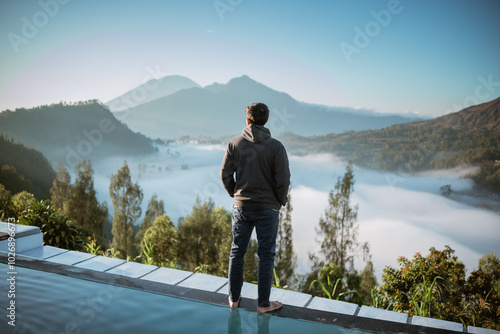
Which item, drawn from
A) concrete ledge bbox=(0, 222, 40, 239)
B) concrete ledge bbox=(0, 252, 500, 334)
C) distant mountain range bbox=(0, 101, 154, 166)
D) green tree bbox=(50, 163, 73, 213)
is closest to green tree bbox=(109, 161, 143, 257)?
green tree bbox=(50, 163, 73, 213)

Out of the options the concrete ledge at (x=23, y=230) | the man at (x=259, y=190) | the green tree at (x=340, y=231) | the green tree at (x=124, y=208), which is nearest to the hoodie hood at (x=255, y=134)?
the man at (x=259, y=190)

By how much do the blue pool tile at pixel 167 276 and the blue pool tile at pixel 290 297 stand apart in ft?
2.19

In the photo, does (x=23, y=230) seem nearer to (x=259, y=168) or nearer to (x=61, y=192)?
(x=259, y=168)

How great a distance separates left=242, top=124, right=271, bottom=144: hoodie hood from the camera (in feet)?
7.77

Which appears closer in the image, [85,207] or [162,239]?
[162,239]

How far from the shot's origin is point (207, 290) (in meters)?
2.72

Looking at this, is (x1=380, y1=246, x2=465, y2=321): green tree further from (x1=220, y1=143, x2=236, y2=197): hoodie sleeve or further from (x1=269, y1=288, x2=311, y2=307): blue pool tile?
(x1=220, y1=143, x2=236, y2=197): hoodie sleeve

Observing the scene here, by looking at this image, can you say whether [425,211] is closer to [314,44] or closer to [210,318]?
[314,44]

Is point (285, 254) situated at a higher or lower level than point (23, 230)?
lower

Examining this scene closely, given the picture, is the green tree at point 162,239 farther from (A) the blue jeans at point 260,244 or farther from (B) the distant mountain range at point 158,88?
(B) the distant mountain range at point 158,88

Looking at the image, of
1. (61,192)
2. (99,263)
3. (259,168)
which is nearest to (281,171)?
(259,168)

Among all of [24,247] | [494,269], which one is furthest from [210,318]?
[494,269]

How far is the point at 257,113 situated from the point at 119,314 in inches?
54.0

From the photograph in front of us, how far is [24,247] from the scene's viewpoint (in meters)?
3.43
